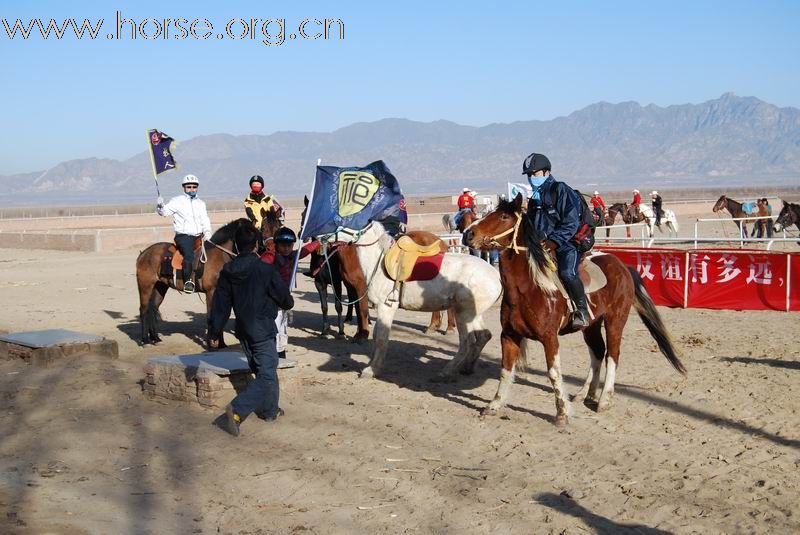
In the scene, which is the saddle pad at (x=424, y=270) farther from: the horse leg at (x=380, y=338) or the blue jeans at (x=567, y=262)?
the blue jeans at (x=567, y=262)

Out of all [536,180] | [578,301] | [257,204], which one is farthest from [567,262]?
[257,204]

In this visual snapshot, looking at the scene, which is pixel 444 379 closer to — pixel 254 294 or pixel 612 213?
pixel 254 294

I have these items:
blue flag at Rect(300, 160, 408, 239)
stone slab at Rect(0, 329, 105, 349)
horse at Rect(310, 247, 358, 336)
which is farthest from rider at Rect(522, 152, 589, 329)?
stone slab at Rect(0, 329, 105, 349)

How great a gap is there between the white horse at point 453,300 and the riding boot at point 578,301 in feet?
7.54

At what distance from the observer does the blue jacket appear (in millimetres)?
9320

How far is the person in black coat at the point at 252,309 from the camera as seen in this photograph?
9117 mm

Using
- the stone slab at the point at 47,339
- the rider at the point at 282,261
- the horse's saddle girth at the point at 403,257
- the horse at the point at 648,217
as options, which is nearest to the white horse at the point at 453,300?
the horse's saddle girth at the point at 403,257

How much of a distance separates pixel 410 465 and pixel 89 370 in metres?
5.27

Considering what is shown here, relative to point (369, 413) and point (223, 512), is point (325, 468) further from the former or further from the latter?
point (369, 413)

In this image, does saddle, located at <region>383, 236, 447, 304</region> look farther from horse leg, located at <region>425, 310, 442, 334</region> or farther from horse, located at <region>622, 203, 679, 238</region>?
horse, located at <region>622, 203, 679, 238</region>

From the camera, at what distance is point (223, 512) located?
7.23 meters

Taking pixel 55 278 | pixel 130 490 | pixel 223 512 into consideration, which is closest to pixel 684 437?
pixel 223 512

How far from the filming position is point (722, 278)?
1764 cm

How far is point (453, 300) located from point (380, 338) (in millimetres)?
1027
